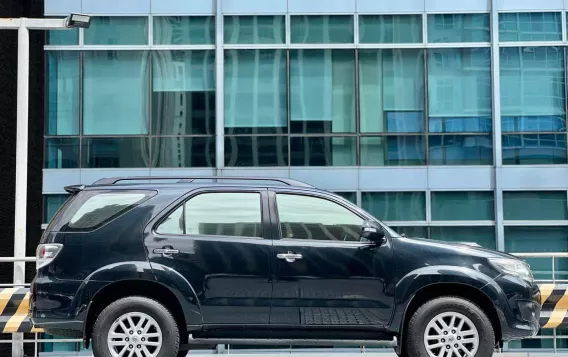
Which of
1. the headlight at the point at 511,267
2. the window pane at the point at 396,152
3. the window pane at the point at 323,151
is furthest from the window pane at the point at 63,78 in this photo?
the headlight at the point at 511,267

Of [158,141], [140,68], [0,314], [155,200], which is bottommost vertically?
[0,314]

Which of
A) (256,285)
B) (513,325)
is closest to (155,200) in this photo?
(256,285)

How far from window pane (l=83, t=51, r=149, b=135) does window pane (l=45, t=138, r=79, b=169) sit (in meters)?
0.73

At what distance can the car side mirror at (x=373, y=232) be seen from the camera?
353 inches

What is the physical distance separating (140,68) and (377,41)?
4952mm

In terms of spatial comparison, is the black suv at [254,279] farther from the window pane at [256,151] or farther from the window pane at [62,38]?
the window pane at [62,38]

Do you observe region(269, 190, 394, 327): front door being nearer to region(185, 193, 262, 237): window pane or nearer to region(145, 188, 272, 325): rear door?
region(145, 188, 272, 325): rear door

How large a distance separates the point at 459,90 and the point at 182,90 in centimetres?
572

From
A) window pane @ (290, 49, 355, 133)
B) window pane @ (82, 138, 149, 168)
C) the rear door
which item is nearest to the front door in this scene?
the rear door

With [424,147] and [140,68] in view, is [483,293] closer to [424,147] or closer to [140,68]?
[424,147]

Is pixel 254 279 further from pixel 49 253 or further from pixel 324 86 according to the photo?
pixel 324 86

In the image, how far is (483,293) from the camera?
30.0 ft

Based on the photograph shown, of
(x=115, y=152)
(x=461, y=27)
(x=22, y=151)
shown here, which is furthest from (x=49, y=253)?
(x=461, y=27)

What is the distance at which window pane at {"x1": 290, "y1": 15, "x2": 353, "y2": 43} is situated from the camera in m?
20.3
